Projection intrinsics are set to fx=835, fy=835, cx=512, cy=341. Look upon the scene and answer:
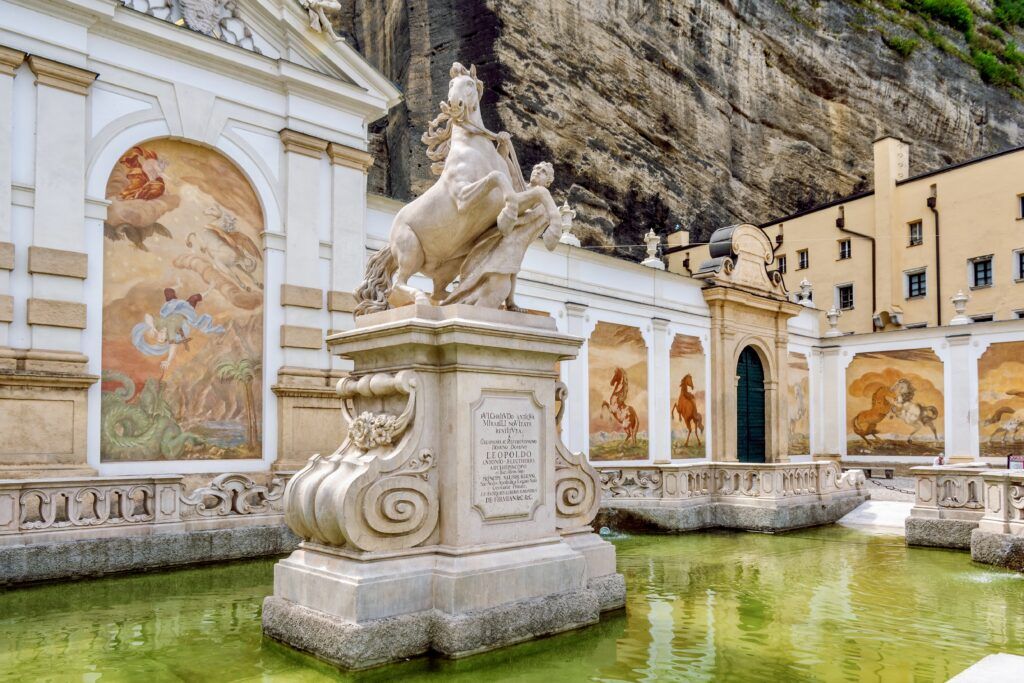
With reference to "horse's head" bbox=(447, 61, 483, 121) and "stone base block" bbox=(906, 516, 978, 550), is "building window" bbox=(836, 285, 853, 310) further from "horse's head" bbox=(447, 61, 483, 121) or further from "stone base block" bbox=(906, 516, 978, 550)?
"horse's head" bbox=(447, 61, 483, 121)

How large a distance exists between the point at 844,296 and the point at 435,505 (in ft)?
112

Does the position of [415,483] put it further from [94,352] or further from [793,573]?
[94,352]

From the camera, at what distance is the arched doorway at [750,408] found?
22.6 meters

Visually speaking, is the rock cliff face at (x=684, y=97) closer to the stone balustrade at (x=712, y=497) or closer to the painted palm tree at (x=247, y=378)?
the painted palm tree at (x=247, y=378)

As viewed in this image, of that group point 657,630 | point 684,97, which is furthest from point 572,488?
point 684,97

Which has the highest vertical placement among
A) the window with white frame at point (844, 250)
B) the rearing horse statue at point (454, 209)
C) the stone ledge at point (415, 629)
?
the window with white frame at point (844, 250)

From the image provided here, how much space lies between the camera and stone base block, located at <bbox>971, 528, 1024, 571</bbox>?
9406 millimetres

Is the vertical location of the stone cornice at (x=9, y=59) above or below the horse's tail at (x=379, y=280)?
above

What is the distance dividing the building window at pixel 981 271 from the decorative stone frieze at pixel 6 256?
31854 millimetres

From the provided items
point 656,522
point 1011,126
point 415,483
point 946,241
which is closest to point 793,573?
point 656,522

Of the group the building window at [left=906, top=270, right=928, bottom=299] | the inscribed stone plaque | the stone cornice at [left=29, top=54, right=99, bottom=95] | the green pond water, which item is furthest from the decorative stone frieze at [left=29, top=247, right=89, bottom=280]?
the building window at [left=906, top=270, right=928, bottom=299]

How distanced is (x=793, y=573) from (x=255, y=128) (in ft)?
34.6

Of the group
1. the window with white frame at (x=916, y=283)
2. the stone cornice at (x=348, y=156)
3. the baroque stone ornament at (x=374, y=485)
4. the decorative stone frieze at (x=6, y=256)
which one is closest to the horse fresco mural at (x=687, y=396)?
the stone cornice at (x=348, y=156)

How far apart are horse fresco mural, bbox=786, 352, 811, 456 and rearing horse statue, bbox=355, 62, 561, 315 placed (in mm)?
19551
